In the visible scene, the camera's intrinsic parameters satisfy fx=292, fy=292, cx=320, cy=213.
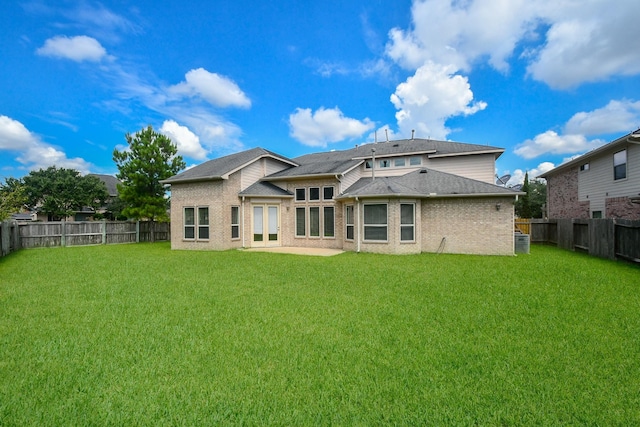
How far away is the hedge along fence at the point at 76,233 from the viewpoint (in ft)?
47.2

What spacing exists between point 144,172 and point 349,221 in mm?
15364

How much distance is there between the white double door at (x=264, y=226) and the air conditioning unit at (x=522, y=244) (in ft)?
37.4

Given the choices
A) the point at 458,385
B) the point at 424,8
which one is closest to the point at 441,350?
the point at 458,385

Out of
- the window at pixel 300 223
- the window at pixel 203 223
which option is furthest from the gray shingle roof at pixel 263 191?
the window at pixel 203 223

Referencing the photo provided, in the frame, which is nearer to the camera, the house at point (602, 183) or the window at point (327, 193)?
the house at point (602, 183)

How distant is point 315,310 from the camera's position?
514 cm

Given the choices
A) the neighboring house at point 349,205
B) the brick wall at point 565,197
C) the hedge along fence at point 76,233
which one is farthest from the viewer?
the brick wall at point 565,197

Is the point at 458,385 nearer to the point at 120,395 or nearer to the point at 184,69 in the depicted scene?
the point at 120,395

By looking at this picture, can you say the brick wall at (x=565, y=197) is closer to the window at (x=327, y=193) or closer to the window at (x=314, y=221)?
the window at (x=327, y=193)

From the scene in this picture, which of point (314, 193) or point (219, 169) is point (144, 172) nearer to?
point (219, 169)

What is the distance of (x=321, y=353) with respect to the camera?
3.52 m

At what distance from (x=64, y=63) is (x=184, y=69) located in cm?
550

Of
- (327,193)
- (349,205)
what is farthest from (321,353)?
(327,193)

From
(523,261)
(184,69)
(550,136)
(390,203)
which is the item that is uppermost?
(184,69)
